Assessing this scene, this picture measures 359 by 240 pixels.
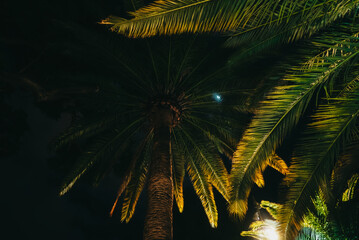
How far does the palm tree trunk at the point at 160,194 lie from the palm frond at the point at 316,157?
206 centimetres

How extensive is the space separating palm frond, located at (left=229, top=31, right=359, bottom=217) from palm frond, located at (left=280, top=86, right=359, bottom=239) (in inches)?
14.9

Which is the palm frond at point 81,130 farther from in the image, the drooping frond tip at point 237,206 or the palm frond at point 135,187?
the drooping frond tip at point 237,206

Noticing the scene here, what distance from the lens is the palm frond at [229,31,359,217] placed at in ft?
13.9

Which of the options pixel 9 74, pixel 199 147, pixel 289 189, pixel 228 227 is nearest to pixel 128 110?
pixel 199 147

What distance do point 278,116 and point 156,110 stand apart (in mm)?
3598

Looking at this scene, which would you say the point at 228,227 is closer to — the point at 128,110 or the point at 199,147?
the point at 199,147

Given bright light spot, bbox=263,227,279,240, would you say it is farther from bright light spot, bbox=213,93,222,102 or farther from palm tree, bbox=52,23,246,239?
bright light spot, bbox=213,93,222,102

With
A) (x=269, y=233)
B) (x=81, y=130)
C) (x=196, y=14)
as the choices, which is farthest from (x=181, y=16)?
(x=269, y=233)

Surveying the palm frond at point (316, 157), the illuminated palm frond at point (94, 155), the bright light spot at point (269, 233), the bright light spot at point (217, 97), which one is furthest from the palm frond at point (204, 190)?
the palm frond at point (316, 157)

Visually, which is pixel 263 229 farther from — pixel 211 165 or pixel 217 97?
pixel 217 97

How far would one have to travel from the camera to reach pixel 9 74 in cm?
370

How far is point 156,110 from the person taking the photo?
7.26 meters

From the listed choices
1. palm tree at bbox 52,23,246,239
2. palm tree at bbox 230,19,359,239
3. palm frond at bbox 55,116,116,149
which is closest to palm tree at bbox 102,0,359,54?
palm tree at bbox 230,19,359,239

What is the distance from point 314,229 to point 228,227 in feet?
34.7
